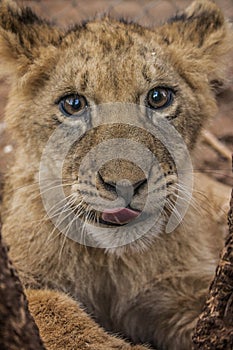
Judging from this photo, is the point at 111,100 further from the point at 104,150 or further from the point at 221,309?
the point at 221,309

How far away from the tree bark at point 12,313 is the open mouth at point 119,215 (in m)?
0.63

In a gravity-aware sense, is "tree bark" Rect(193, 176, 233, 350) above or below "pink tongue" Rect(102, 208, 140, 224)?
below

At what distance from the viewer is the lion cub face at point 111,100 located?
2.59 meters

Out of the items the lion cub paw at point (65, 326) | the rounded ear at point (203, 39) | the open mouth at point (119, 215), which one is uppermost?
the rounded ear at point (203, 39)

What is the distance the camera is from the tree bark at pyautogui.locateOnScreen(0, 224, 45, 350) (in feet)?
6.05

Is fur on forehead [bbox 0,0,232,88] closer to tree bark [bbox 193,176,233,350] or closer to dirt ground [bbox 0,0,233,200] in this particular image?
tree bark [bbox 193,176,233,350]

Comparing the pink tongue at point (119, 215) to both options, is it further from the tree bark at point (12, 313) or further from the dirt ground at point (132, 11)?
the dirt ground at point (132, 11)

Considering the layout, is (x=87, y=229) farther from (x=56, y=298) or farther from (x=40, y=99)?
(x=40, y=99)

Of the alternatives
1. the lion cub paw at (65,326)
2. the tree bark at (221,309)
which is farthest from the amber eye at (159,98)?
the tree bark at (221,309)

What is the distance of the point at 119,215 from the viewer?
2.54 meters

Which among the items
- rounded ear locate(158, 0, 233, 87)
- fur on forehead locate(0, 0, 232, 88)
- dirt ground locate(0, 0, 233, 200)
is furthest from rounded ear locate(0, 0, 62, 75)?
dirt ground locate(0, 0, 233, 200)

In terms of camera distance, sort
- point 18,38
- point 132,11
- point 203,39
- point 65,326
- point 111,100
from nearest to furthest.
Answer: point 65,326
point 111,100
point 18,38
point 203,39
point 132,11

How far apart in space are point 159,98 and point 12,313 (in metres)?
1.26

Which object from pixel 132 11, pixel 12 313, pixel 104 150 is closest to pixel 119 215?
pixel 104 150
